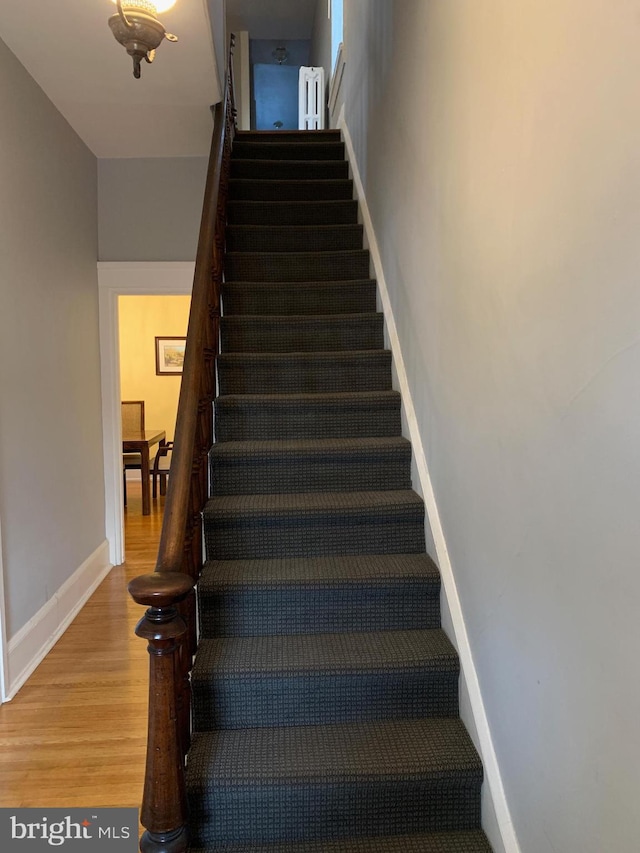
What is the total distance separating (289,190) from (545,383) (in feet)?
10.6

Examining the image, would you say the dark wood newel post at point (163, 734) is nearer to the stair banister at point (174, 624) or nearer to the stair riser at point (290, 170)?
the stair banister at point (174, 624)

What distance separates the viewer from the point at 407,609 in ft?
6.50

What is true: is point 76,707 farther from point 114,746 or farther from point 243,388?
point 243,388

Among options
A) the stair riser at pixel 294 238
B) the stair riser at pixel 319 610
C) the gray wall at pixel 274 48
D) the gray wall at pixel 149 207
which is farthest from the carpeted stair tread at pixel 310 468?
the gray wall at pixel 274 48

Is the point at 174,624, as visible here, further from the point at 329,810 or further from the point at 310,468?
the point at 310,468

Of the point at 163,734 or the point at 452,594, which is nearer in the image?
the point at 163,734

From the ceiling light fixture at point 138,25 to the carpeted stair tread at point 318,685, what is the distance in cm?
202

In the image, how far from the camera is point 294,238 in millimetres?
3494

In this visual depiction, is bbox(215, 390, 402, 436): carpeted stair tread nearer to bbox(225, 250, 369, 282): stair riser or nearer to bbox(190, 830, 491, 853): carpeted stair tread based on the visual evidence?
bbox(225, 250, 369, 282): stair riser

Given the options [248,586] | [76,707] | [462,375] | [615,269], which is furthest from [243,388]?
[615,269]

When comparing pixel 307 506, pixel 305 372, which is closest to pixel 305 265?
pixel 305 372

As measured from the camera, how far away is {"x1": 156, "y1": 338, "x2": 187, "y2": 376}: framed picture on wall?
22.6ft

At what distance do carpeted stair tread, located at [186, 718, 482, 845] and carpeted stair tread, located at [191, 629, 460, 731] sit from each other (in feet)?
0.34

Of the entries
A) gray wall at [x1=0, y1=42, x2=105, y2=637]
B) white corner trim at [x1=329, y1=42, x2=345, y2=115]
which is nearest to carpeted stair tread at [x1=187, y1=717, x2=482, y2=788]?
gray wall at [x1=0, y1=42, x2=105, y2=637]
